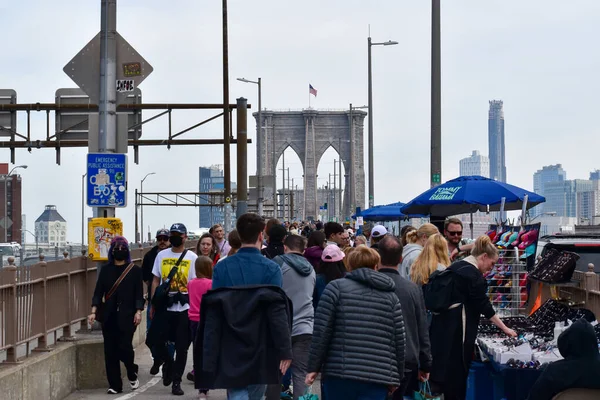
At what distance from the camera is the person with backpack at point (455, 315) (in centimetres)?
920

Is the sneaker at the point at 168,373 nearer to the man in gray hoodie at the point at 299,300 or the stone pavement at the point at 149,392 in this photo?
the stone pavement at the point at 149,392

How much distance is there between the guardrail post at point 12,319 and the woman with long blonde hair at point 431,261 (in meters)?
3.92

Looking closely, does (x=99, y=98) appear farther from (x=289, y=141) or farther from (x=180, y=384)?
(x=289, y=141)

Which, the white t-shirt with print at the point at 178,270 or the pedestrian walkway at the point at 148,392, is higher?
the white t-shirt with print at the point at 178,270

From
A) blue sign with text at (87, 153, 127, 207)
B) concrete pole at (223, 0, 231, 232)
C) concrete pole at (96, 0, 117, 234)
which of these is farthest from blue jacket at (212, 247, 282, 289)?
concrete pole at (223, 0, 231, 232)

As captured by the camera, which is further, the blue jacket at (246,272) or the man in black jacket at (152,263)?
the man in black jacket at (152,263)

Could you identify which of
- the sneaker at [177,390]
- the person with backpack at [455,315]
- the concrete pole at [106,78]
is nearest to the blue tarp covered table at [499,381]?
the person with backpack at [455,315]

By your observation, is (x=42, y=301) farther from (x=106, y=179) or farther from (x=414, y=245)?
(x=414, y=245)

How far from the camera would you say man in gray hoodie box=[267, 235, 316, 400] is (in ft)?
32.8

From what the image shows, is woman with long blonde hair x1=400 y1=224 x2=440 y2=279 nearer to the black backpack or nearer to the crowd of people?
the crowd of people

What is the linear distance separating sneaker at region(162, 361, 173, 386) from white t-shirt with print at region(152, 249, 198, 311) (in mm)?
828

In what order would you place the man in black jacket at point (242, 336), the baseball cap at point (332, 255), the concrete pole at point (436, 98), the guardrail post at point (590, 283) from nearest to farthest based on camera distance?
the man in black jacket at point (242, 336)
the guardrail post at point (590, 283)
the baseball cap at point (332, 255)
the concrete pole at point (436, 98)

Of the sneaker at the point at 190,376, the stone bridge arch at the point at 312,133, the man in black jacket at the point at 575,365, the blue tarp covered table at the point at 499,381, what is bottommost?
the sneaker at the point at 190,376

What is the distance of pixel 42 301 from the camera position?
1179 centimetres
